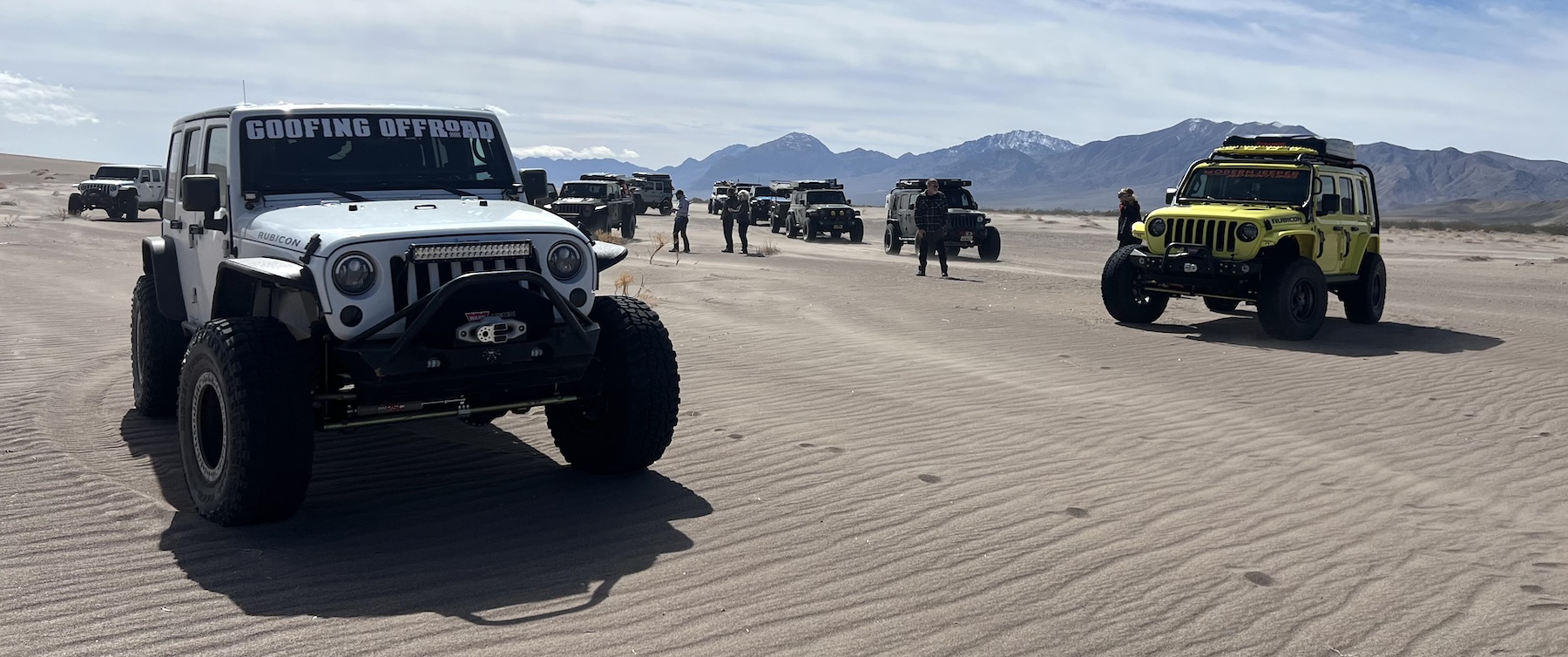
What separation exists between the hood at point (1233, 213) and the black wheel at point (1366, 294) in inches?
78.5

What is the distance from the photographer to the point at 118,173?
38250mm

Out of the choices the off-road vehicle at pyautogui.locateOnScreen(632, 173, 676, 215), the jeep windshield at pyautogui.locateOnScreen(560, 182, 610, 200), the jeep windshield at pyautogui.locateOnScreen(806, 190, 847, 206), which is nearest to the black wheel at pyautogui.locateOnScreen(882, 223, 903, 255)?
the jeep windshield at pyautogui.locateOnScreen(806, 190, 847, 206)

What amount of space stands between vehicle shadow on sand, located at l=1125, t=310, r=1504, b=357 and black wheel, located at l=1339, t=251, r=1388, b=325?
0.44 feet

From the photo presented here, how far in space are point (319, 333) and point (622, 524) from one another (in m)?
1.53

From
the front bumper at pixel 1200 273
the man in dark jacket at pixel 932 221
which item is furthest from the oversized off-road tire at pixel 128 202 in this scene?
the front bumper at pixel 1200 273

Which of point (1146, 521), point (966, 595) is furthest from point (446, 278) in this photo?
point (1146, 521)

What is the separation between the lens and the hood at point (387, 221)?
5.30 meters

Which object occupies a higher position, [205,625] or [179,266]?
[179,266]

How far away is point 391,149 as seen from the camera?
665 cm

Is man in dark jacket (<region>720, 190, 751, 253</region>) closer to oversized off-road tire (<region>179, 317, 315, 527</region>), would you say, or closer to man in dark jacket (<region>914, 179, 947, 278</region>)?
man in dark jacket (<region>914, 179, 947, 278</region>)

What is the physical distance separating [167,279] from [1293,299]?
10136 mm

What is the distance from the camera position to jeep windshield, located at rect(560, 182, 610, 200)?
34031 millimetres

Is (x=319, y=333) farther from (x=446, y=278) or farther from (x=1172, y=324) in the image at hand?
(x=1172, y=324)

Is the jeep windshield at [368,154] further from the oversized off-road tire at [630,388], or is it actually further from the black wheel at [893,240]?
the black wheel at [893,240]
